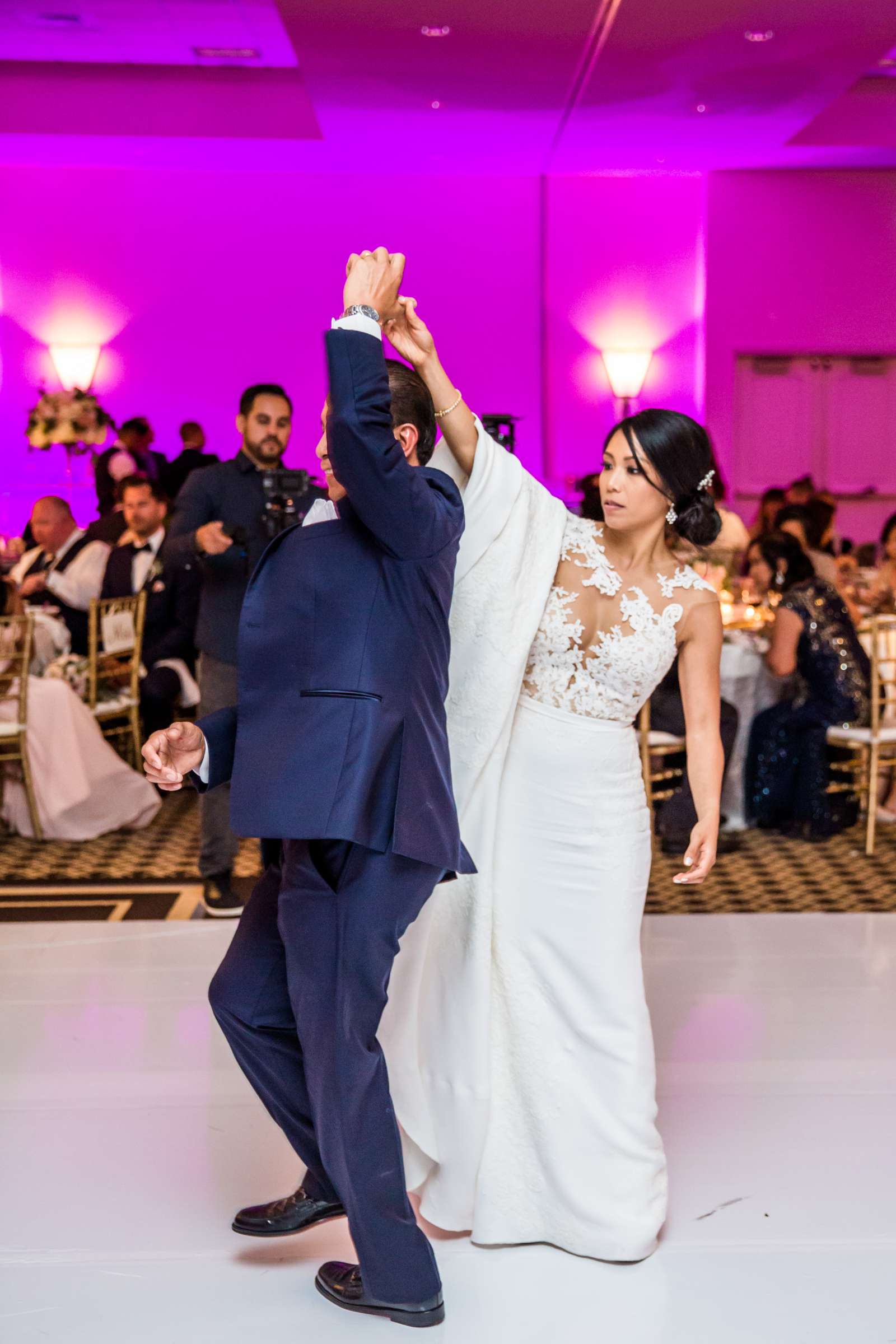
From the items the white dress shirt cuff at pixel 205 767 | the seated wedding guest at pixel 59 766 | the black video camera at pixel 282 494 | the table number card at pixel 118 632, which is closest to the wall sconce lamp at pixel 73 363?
the table number card at pixel 118 632

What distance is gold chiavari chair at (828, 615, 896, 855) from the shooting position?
5.62 metres

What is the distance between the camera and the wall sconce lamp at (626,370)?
1100 cm

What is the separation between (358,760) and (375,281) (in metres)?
0.66

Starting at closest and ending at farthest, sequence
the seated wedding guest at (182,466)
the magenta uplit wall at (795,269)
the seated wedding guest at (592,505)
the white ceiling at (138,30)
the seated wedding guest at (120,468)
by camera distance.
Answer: the seated wedding guest at (592,505) → the seated wedding guest at (120,468) → the white ceiling at (138,30) → the seated wedding guest at (182,466) → the magenta uplit wall at (795,269)

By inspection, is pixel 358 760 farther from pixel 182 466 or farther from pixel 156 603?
pixel 182 466

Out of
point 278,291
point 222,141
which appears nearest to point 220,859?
point 222,141

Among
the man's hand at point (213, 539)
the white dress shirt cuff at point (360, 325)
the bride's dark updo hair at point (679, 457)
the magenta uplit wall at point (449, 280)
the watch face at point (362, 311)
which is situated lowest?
the man's hand at point (213, 539)

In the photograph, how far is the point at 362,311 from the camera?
1.95m

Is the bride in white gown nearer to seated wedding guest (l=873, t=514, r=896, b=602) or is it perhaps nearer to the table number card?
the table number card

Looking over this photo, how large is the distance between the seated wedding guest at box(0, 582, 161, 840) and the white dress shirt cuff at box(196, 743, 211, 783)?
382cm

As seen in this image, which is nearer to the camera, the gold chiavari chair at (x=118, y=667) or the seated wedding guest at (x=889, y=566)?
the gold chiavari chair at (x=118, y=667)

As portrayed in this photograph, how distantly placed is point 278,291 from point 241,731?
9606 millimetres

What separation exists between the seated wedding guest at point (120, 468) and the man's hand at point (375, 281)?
582cm

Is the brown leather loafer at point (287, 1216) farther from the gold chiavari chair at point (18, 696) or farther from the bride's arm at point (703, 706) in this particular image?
the gold chiavari chair at point (18, 696)
